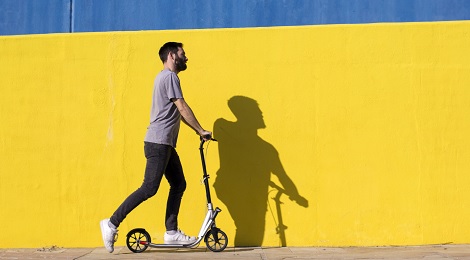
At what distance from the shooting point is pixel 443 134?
6.06 metres

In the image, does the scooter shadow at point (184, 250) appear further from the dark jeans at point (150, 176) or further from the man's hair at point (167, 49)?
the man's hair at point (167, 49)

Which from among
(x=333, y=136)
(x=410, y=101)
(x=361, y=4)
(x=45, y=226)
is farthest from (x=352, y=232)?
(x=45, y=226)

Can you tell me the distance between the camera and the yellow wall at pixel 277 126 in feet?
19.9

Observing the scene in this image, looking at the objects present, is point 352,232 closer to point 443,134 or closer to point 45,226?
point 443,134

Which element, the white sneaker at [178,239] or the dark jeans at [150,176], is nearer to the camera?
the dark jeans at [150,176]

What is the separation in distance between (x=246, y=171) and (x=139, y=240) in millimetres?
1078

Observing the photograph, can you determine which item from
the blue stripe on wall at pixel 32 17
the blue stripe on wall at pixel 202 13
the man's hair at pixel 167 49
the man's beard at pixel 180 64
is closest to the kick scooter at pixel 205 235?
the man's beard at pixel 180 64

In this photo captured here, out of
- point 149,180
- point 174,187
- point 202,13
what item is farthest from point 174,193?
point 202,13

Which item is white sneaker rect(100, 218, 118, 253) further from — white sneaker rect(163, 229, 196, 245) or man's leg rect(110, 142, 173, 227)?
white sneaker rect(163, 229, 196, 245)

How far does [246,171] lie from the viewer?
618 cm

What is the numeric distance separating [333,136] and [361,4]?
1.32 meters

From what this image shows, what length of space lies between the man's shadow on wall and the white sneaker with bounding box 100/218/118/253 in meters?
1.00

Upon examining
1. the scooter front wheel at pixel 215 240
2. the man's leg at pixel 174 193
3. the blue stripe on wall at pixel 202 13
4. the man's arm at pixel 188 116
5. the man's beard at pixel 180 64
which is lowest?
the scooter front wheel at pixel 215 240

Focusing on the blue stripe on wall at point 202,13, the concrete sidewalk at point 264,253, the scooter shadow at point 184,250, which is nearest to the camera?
the concrete sidewalk at point 264,253
